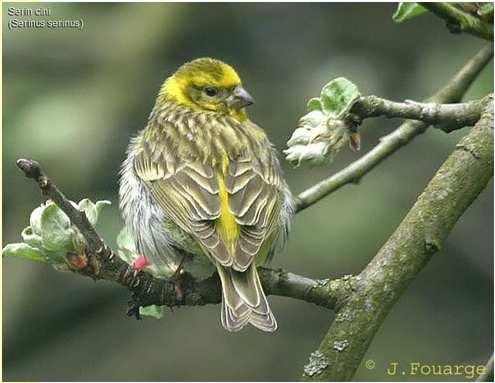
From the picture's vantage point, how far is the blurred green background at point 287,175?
215 inches

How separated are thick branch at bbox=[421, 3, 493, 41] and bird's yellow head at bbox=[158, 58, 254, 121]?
4.18 feet

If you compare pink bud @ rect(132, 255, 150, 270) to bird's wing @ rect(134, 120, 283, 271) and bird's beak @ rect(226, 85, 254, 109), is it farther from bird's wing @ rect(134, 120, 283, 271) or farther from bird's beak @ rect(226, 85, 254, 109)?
bird's beak @ rect(226, 85, 254, 109)

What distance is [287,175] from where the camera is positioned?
232 inches

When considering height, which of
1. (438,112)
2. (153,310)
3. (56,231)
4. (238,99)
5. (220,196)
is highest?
(438,112)

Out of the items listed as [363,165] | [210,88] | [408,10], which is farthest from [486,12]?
[210,88]

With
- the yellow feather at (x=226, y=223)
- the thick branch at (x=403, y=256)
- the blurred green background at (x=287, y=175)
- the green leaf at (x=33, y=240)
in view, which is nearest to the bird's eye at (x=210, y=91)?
the blurred green background at (x=287, y=175)

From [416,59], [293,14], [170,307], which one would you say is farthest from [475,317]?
[170,307]

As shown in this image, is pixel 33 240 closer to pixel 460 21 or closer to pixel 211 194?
pixel 211 194

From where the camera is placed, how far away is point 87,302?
19.2 ft

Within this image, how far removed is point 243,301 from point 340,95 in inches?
29.0

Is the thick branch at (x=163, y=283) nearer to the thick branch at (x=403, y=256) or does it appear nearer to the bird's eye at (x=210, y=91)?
the thick branch at (x=403, y=256)

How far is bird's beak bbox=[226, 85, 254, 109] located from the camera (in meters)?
4.71

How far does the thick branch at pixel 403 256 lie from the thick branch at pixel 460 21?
49cm

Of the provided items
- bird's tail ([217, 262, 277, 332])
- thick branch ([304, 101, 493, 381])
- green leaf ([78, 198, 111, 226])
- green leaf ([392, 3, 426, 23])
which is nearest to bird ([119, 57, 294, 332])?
bird's tail ([217, 262, 277, 332])
